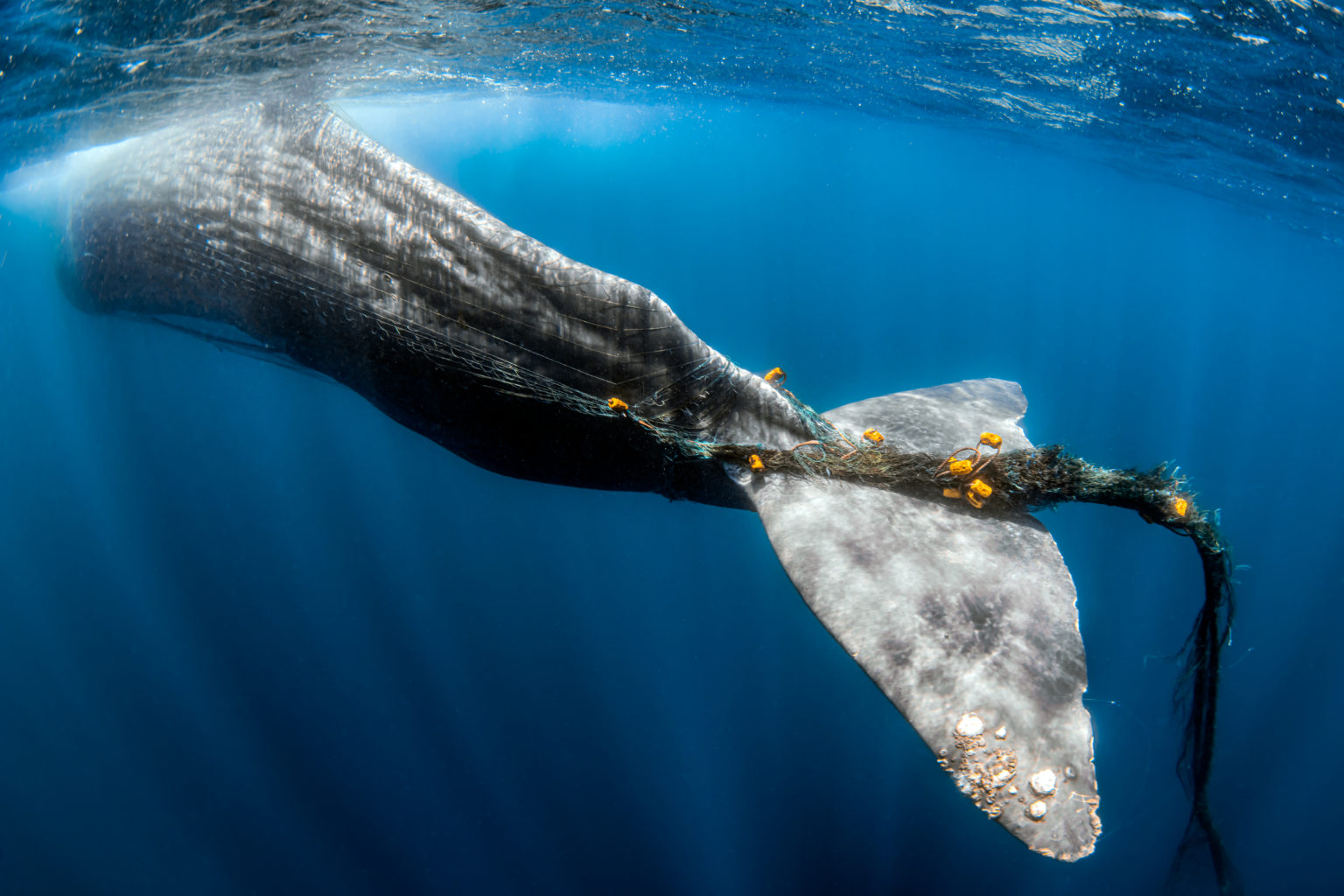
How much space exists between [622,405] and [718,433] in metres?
0.70

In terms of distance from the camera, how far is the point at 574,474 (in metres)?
4.34

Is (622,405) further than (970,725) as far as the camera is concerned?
Yes

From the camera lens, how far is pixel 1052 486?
3.35 m

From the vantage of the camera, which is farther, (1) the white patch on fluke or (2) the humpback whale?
(2) the humpback whale

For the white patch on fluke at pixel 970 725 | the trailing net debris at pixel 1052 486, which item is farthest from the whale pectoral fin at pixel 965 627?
the trailing net debris at pixel 1052 486

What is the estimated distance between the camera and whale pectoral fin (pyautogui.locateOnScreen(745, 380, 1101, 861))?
7.01 feet

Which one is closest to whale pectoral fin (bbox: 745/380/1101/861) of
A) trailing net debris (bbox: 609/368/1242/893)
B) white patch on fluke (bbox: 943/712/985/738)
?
white patch on fluke (bbox: 943/712/985/738)

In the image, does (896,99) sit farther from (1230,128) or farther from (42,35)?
(42,35)

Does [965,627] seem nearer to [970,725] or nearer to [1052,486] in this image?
[970,725]

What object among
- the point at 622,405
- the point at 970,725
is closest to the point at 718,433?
the point at 622,405

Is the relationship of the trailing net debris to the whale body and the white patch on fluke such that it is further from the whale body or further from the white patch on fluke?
the white patch on fluke

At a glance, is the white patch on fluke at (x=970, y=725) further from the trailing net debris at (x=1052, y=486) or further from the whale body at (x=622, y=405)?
the trailing net debris at (x=1052, y=486)

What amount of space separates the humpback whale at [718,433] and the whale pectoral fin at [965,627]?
0.01 m

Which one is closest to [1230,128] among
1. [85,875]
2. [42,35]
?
[42,35]
